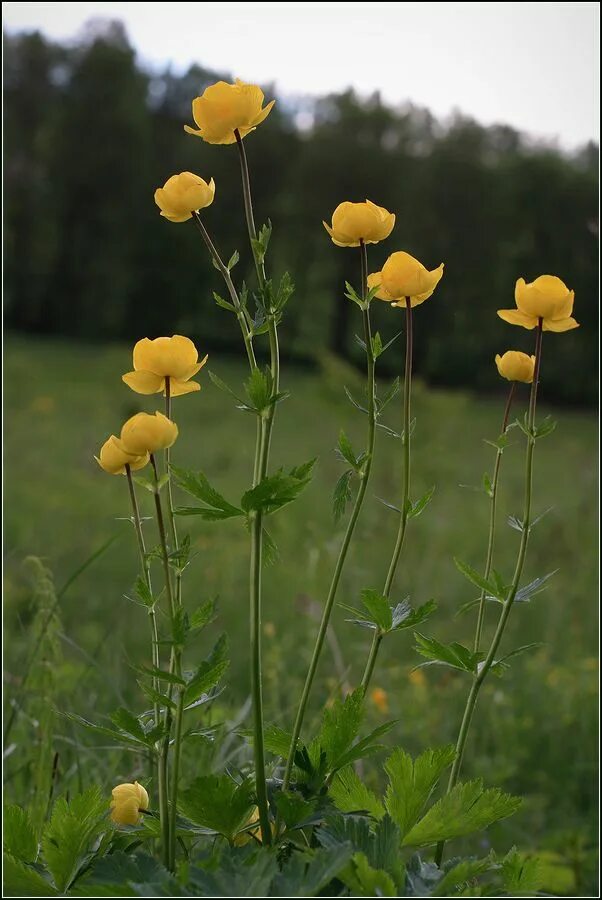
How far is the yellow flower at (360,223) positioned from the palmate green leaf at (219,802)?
1.34 feet

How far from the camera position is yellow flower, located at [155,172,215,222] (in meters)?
0.70

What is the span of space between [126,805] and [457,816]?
256 mm

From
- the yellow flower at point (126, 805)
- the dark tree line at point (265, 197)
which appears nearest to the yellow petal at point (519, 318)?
the yellow flower at point (126, 805)

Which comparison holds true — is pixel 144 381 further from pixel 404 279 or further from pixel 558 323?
pixel 558 323

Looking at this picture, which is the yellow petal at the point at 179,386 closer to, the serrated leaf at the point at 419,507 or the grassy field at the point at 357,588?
the grassy field at the point at 357,588

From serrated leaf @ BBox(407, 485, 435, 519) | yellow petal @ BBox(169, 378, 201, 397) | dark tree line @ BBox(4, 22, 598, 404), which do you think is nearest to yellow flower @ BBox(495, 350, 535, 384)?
serrated leaf @ BBox(407, 485, 435, 519)

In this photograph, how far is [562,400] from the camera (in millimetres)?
9555

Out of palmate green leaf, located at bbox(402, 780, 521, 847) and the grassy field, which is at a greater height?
palmate green leaf, located at bbox(402, 780, 521, 847)

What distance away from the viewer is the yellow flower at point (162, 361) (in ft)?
2.20

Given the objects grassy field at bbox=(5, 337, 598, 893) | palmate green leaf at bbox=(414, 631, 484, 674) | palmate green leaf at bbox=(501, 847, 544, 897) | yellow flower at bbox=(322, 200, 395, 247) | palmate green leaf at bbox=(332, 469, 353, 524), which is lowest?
grassy field at bbox=(5, 337, 598, 893)

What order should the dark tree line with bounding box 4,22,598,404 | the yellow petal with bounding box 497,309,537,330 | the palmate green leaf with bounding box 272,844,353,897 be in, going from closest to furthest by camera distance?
the palmate green leaf with bounding box 272,844,353,897
the yellow petal with bounding box 497,309,537,330
the dark tree line with bounding box 4,22,598,404

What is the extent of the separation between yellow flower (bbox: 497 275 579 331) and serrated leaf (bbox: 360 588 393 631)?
0.83 feet

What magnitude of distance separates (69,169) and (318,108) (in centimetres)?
291

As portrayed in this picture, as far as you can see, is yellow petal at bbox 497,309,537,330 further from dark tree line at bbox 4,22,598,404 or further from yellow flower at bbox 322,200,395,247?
dark tree line at bbox 4,22,598,404
